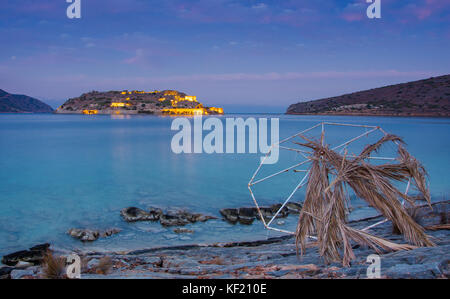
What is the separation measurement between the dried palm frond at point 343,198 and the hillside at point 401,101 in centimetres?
8778

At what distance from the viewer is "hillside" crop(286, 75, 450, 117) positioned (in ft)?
257

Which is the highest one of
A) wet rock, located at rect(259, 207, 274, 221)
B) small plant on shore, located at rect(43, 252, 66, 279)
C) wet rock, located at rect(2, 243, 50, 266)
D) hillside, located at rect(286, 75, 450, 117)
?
hillside, located at rect(286, 75, 450, 117)

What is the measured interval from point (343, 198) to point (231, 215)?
18.7 ft

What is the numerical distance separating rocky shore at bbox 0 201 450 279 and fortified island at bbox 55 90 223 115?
6243 inches

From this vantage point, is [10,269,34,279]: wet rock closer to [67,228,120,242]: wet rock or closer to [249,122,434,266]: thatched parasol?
[67,228,120,242]: wet rock

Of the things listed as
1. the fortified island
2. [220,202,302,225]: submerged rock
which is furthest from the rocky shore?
the fortified island

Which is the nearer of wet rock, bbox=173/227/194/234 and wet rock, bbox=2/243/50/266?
wet rock, bbox=2/243/50/266

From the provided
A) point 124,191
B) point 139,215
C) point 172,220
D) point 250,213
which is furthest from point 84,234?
point 124,191

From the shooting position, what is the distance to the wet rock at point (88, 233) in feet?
26.8

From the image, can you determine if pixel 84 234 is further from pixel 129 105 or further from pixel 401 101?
pixel 129 105

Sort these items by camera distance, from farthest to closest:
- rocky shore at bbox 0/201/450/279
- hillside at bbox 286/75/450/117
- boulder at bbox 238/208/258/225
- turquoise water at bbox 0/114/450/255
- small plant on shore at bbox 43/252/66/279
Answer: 1. hillside at bbox 286/75/450/117
2. boulder at bbox 238/208/258/225
3. turquoise water at bbox 0/114/450/255
4. small plant on shore at bbox 43/252/66/279
5. rocky shore at bbox 0/201/450/279
